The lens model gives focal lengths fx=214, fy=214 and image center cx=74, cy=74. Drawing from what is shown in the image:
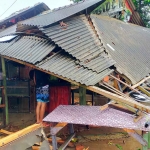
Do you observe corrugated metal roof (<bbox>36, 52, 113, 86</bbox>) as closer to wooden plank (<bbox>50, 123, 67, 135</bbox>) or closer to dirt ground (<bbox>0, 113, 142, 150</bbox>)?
wooden plank (<bbox>50, 123, 67, 135</bbox>)

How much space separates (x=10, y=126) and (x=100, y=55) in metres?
4.06

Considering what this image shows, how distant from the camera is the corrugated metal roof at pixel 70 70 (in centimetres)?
498

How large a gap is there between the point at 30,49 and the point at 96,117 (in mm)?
3025

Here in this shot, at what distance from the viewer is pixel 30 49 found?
627 centimetres

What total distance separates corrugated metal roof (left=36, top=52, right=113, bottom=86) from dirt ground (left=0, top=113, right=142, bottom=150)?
2274mm

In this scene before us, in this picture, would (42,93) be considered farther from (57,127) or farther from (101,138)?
(57,127)

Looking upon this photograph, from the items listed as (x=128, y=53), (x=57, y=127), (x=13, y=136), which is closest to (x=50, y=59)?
(x=57, y=127)

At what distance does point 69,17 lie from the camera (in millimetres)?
7457

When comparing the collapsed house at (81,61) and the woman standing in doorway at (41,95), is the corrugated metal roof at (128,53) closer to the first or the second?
the collapsed house at (81,61)

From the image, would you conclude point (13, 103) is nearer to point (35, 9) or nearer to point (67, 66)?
point (67, 66)

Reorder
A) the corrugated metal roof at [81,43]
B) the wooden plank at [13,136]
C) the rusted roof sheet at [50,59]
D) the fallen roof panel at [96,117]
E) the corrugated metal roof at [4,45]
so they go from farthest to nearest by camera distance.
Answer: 1. the corrugated metal roof at [4,45]
2. the corrugated metal roof at [81,43]
3. the rusted roof sheet at [50,59]
4. the fallen roof panel at [96,117]
5. the wooden plank at [13,136]

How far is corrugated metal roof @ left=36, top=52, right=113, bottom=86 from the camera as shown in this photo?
498cm

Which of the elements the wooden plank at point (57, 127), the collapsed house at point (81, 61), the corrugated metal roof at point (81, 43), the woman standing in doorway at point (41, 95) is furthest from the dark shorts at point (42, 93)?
the wooden plank at point (57, 127)

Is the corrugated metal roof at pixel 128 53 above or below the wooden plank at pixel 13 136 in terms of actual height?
above
